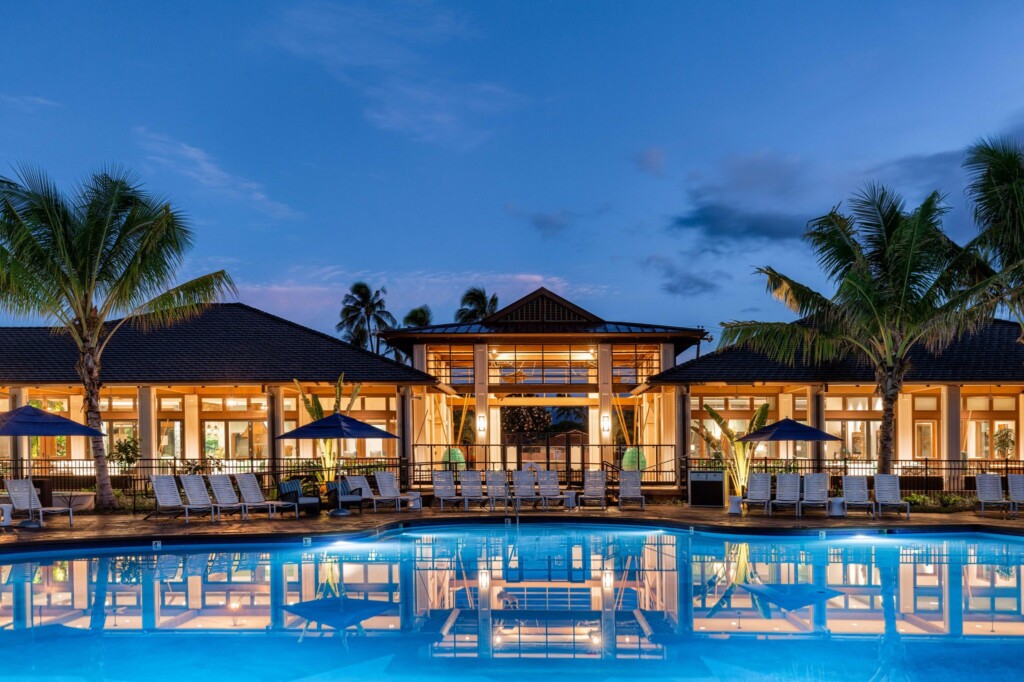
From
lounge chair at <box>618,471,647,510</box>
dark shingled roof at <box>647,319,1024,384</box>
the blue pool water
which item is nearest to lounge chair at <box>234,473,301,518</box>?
the blue pool water

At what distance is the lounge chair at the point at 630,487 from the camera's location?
19.0m

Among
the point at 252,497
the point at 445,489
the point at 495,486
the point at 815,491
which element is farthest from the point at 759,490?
the point at 252,497

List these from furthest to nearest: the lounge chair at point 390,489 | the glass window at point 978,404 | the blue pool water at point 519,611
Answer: the glass window at point 978,404, the lounge chair at point 390,489, the blue pool water at point 519,611

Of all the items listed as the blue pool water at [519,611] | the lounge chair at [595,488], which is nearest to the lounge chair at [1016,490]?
the blue pool water at [519,611]

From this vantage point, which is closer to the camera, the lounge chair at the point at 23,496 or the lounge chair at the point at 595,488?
the lounge chair at the point at 23,496

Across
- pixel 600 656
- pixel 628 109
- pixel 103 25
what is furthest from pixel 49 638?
pixel 628 109

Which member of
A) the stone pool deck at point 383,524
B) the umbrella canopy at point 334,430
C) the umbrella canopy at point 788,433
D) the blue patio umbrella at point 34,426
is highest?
the blue patio umbrella at point 34,426

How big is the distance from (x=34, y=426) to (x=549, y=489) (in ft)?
32.7

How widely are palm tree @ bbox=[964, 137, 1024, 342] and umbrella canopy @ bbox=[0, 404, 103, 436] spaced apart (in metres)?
17.8

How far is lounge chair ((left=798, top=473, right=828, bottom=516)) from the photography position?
1794 cm

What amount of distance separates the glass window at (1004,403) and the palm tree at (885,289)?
1009 cm

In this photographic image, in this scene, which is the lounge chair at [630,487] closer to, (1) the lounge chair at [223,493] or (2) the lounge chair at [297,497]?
(2) the lounge chair at [297,497]

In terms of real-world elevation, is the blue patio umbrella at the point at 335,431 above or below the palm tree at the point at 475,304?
below

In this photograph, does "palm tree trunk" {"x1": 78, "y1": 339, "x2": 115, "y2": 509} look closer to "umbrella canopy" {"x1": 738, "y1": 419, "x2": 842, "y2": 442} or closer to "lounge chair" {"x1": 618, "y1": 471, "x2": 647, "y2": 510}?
"lounge chair" {"x1": 618, "y1": 471, "x2": 647, "y2": 510}
